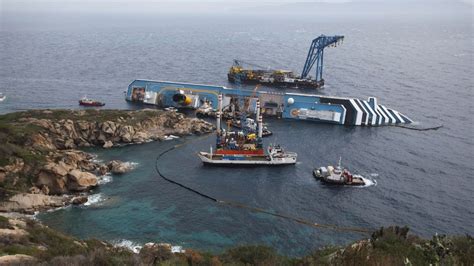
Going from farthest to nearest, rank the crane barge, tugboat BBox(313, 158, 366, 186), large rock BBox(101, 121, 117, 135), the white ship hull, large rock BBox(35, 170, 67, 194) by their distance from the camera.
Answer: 1. the crane barge
2. large rock BBox(101, 121, 117, 135)
3. the white ship hull
4. tugboat BBox(313, 158, 366, 186)
5. large rock BBox(35, 170, 67, 194)

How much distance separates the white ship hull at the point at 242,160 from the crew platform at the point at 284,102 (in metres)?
24.6

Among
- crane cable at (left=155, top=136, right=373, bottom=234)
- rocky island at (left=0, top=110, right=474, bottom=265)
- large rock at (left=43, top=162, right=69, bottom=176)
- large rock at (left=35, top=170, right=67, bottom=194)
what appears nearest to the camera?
rocky island at (left=0, top=110, right=474, bottom=265)

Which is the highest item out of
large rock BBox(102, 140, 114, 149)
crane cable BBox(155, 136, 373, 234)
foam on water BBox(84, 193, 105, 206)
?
large rock BBox(102, 140, 114, 149)

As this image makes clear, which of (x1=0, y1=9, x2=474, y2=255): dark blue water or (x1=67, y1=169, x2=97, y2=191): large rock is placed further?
(x1=67, y1=169, x2=97, y2=191): large rock

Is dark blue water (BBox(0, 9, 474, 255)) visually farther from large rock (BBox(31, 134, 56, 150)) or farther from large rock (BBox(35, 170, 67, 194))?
large rock (BBox(31, 134, 56, 150))

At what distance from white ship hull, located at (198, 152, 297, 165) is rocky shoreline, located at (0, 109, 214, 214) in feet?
36.2

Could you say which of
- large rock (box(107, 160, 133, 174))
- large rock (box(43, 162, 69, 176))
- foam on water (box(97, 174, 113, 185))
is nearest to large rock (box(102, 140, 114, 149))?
large rock (box(107, 160, 133, 174))

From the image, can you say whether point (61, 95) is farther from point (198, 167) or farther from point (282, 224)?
point (282, 224)

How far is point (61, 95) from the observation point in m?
106

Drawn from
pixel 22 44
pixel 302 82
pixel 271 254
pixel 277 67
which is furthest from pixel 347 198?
pixel 22 44

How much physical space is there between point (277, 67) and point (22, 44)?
11384cm

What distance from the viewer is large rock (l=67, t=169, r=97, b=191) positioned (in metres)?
55.8

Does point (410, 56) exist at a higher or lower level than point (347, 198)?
higher

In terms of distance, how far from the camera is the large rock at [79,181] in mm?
55812
